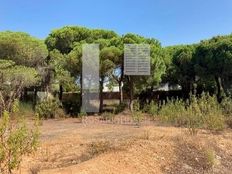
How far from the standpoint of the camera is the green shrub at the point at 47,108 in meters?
18.9

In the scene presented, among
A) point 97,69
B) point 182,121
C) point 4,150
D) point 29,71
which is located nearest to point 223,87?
point 97,69

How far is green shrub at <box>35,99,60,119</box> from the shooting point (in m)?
18.9

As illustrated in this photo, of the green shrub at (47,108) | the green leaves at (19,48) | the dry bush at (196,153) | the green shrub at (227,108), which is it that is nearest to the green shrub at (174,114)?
the green shrub at (227,108)

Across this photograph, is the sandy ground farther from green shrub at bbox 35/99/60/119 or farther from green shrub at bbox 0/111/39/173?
green shrub at bbox 35/99/60/119

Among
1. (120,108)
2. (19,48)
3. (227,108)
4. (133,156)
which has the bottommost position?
(133,156)

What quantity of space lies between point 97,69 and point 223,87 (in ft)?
26.5

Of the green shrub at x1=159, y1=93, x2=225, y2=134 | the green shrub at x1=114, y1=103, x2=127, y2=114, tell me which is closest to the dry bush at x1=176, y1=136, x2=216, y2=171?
the green shrub at x1=159, y1=93, x2=225, y2=134

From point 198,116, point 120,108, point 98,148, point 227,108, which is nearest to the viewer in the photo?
point 98,148

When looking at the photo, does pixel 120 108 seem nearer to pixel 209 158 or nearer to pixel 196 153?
pixel 196 153

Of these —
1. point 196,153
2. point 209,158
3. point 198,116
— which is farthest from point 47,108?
point 209,158

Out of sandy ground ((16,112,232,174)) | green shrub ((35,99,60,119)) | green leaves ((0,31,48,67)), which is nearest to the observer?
sandy ground ((16,112,232,174))

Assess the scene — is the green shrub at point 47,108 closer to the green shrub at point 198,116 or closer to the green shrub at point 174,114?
the green shrub at point 174,114

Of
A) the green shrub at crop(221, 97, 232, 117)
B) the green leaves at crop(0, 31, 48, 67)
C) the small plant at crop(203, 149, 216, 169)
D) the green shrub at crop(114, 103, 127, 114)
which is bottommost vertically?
the small plant at crop(203, 149, 216, 169)

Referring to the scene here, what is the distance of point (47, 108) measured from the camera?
1902cm
